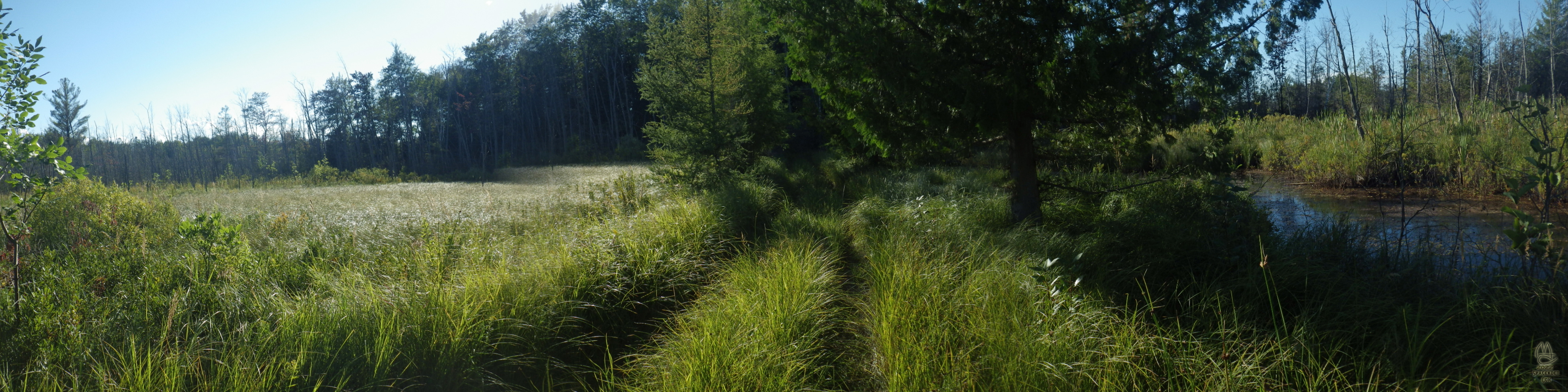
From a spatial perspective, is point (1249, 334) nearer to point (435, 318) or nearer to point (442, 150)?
point (435, 318)

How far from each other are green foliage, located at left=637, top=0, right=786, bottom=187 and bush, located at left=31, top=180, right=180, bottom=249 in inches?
299

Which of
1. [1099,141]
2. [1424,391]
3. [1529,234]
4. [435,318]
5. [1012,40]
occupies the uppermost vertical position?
[1012,40]

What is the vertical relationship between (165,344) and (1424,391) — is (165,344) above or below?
above

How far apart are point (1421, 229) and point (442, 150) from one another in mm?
47219

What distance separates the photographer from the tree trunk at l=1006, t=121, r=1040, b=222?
5.94 meters

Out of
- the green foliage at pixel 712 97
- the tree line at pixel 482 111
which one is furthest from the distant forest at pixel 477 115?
the green foliage at pixel 712 97

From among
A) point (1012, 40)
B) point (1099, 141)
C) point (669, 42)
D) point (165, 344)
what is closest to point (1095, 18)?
point (1012, 40)

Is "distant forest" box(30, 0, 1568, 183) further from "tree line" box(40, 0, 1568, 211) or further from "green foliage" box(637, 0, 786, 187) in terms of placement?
"green foliage" box(637, 0, 786, 187)

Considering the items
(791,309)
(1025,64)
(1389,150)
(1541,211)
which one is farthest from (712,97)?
(1541,211)

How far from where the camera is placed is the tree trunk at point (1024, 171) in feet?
19.5

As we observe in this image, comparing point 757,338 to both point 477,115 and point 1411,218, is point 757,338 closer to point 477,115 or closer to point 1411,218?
point 1411,218

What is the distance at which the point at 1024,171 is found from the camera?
19.6 ft

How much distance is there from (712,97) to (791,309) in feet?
32.0

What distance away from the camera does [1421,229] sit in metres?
5.76
